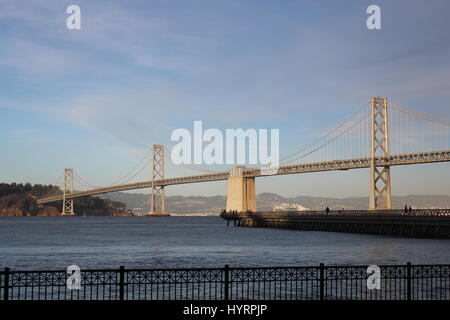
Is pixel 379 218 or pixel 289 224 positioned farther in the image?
pixel 289 224

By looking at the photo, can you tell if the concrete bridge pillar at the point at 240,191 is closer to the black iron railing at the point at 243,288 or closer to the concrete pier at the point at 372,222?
the concrete pier at the point at 372,222

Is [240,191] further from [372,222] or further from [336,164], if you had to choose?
[372,222]

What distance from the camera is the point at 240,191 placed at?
388 feet

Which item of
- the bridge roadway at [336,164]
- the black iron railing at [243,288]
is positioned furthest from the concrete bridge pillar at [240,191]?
the black iron railing at [243,288]

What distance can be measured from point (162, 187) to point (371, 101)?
74860 mm

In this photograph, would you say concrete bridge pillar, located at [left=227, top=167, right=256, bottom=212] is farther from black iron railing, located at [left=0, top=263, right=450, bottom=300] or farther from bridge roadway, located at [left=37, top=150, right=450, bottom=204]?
black iron railing, located at [left=0, top=263, right=450, bottom=300]

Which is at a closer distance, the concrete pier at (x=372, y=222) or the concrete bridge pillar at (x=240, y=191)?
the concrete pier at (x=372, y=222)

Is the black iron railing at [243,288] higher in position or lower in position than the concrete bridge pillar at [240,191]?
lower

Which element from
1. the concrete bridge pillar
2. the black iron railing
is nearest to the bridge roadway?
the concrete bridge pillar

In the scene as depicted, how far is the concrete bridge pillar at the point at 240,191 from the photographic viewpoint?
4646 inches

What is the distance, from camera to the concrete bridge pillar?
4646 inches

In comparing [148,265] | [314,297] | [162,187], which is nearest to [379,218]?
[148,265]
